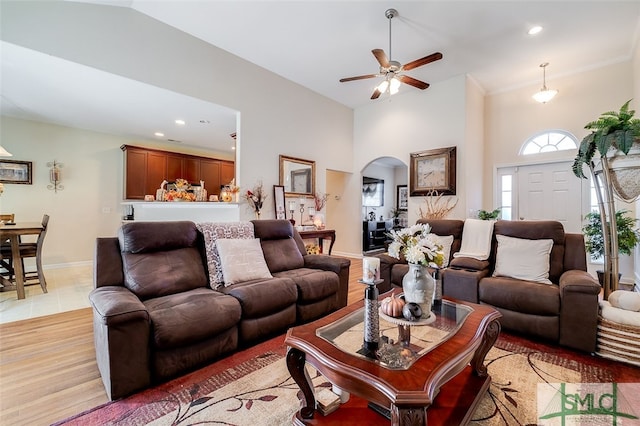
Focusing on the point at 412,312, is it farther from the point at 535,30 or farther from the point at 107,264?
the point at 535,30

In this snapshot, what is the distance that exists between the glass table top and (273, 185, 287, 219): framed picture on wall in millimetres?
3508

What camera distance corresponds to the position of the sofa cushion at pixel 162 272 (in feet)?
7.22

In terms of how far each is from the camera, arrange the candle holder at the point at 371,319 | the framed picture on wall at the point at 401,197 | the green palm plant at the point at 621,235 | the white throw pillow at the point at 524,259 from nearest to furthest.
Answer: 1. the candle holder at the point at 371,319
2. the white throw pillow at the point at 524,259
3. the green palm plant at the point at 621,235
4. the framed picture on wall at the point at 401,197

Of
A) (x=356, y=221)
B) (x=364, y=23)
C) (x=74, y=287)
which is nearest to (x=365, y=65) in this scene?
(x=364, y=23)

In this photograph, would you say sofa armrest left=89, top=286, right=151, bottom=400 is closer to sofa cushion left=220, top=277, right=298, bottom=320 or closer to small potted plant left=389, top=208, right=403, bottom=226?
sofa cushion left=220, top=277, right=298, bottom=320

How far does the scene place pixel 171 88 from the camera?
12.6ft

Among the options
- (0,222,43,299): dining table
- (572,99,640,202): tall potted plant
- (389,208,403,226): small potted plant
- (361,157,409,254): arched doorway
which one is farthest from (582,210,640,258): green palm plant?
(0,222,43,299): dining table

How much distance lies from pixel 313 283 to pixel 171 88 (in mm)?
3265

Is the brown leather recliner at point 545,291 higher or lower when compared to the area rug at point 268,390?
higher

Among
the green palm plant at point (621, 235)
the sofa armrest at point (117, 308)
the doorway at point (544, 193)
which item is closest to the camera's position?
the sofa armrest at point (117, 308)

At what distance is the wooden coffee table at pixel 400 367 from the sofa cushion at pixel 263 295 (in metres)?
0.78

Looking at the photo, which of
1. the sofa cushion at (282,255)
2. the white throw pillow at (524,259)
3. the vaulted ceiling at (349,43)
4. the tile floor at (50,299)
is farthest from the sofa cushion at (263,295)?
the vaulted ceiling at (349,43)

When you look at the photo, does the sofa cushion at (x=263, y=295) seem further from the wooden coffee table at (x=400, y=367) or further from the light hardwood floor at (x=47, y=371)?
the light hardwood floor at (x=47, y=371)

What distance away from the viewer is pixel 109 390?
165 centimetres
